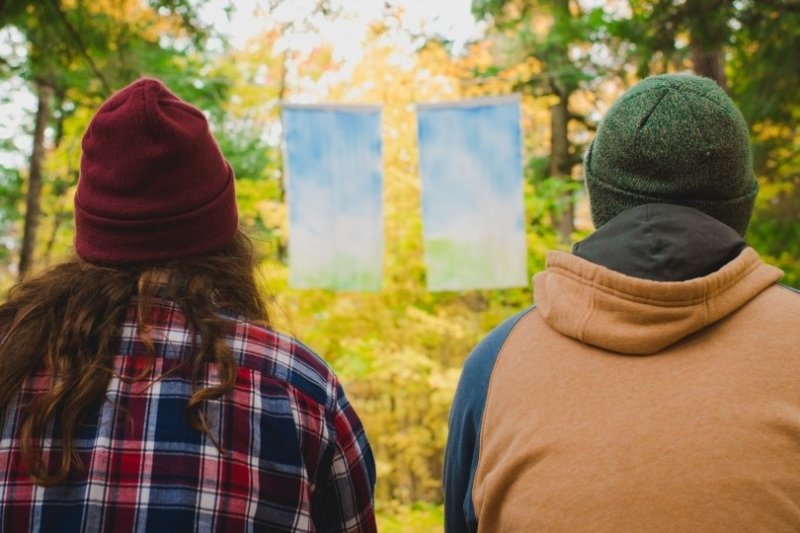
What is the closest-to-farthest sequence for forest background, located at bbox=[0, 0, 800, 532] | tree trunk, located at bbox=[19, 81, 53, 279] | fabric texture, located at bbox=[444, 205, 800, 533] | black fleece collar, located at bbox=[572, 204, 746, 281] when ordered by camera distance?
1. fabric texture, located at bbox=[444, 205, 800, 533]
2. black fleece collar, located at bbox=[572, 204, 746, 281]
3. forest background, located at bbox=[0, 0, 800, 532]
4. tree trunk, located at bbox=[19, 81, 53, 279]

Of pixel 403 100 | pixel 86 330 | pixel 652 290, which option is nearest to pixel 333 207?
pixel 403 100

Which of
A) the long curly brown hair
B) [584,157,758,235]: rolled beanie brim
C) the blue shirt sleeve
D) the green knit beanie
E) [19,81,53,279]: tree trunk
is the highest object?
the green knit beanie

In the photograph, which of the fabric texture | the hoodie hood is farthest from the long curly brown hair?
the hoodie hood

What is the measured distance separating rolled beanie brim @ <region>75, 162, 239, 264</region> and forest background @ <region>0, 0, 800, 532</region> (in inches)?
90.8

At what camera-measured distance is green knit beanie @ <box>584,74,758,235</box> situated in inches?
49.1

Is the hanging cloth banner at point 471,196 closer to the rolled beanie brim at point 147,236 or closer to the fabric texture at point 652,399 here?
the rolled beanie brim at point 147,236

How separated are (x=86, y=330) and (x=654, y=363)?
3.22 ft

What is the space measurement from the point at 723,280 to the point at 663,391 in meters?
0.20

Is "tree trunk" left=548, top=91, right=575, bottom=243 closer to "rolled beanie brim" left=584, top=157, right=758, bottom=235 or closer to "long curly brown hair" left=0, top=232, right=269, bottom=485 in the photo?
"rolled beanie brim" left=584, top=157, right=758, bottom=235

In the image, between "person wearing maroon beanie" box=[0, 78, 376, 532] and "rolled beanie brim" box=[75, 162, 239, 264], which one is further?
"rolled beanie brim" box=[75, 162, 239, 264]

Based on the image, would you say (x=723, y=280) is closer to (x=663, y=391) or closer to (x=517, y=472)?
(x=663, y=391)

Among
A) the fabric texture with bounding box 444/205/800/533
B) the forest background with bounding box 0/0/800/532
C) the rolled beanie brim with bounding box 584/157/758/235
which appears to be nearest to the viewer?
the fabric texture with bounding box 444/205/800/533

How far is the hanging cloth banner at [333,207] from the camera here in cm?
570

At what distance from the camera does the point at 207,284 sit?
1.40 meters
